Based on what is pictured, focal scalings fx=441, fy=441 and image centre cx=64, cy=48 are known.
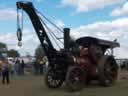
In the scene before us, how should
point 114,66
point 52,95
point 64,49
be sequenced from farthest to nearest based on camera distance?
point 114,66 < point 64,49 < point 52,95

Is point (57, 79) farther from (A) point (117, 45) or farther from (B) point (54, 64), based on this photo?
(A) point (117, 45)

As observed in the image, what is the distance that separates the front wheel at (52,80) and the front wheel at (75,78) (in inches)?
63.1

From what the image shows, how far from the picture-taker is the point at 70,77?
2112cm

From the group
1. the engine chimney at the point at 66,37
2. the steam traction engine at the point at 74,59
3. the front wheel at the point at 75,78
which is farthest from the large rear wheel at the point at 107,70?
the engine chimney at the point at 66,37

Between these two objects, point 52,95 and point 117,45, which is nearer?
point 52,95

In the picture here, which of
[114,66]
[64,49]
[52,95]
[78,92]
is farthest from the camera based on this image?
[114,66]

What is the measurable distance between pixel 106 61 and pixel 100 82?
1166 millimetres

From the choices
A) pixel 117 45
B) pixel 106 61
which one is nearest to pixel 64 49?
pixel 106 61

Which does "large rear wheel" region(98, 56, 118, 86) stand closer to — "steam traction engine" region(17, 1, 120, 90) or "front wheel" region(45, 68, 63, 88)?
"steam traction engine" region(17, 1, 120, 90)

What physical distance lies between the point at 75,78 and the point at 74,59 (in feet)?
3.93

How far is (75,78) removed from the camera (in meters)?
21.3

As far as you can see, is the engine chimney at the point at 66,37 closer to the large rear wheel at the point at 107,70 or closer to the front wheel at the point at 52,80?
the front wheel at the point at 52,80

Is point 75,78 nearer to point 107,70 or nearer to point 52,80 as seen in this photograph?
point 52,80

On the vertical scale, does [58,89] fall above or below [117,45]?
below
